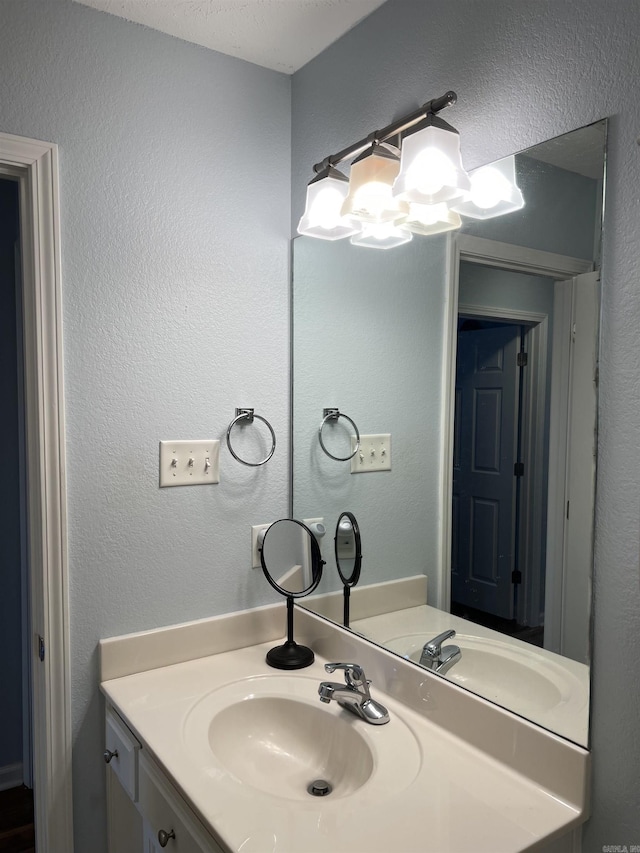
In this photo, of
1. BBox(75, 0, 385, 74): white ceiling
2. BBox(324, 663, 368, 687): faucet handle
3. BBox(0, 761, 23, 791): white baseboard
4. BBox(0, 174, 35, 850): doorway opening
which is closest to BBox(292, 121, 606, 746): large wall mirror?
BBox(324, 663, 368, 687): faucet handle

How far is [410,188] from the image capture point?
1.21m

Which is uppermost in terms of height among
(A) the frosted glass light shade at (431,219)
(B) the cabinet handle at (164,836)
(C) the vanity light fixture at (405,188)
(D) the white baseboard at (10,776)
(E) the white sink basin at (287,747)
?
(C) the vanity light fixture at (405,188)

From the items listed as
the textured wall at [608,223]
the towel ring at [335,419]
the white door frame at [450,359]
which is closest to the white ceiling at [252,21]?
the textured wall at [608,223]

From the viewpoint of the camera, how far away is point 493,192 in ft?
3.79

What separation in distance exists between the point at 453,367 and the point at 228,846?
90 centimetres

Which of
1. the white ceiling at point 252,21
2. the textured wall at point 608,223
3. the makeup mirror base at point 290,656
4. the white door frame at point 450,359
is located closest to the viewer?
the textured wall at point 608,223

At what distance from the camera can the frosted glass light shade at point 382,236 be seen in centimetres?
139

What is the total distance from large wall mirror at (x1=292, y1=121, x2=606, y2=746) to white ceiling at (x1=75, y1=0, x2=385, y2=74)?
18.7 inches

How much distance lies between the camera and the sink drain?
3.96ft

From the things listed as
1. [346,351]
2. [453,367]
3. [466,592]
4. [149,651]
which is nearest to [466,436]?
[453,367]

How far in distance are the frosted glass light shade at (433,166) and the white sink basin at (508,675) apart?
0.85 m

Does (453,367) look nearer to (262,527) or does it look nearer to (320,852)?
(262,527)

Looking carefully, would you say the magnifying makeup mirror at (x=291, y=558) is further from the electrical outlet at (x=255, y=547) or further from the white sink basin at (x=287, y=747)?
the white sink basin at (x=287, y=747)

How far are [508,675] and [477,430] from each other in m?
0.45
